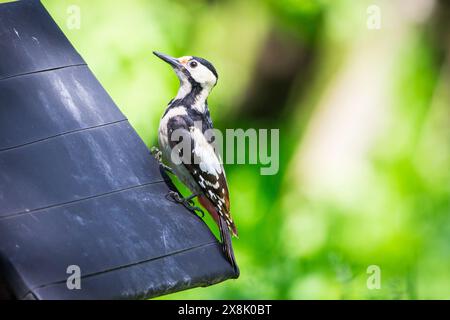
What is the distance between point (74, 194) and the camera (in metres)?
3.55

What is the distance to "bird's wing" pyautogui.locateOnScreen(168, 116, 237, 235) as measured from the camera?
4.53 meters

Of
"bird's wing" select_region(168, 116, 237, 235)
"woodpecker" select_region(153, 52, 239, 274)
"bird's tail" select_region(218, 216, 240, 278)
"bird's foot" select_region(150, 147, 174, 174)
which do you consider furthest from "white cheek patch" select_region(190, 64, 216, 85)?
"bird's tail" select_region(218, 216, 240, 278)

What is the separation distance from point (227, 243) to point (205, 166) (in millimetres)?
723

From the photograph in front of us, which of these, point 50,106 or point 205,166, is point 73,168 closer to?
point 50,106

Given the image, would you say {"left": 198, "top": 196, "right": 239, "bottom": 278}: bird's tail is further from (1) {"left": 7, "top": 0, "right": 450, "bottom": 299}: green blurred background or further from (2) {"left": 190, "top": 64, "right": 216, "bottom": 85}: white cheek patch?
(1) {"left": 7, "top": 0, "right": 450, "bottom": 299}: green blurred background

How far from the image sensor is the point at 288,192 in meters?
8.03

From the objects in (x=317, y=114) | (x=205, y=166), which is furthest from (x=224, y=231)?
(x=317, y=114)

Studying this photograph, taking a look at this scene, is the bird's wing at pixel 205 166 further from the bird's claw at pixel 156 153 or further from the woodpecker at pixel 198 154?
the bird's claw at pixel 156 153

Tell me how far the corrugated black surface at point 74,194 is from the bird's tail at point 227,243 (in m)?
0.04

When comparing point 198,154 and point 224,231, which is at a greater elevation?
point 198,154

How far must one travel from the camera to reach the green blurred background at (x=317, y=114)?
7.15 meters

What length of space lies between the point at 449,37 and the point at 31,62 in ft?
17.0

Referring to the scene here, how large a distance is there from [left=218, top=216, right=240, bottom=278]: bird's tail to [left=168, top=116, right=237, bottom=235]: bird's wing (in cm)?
13
